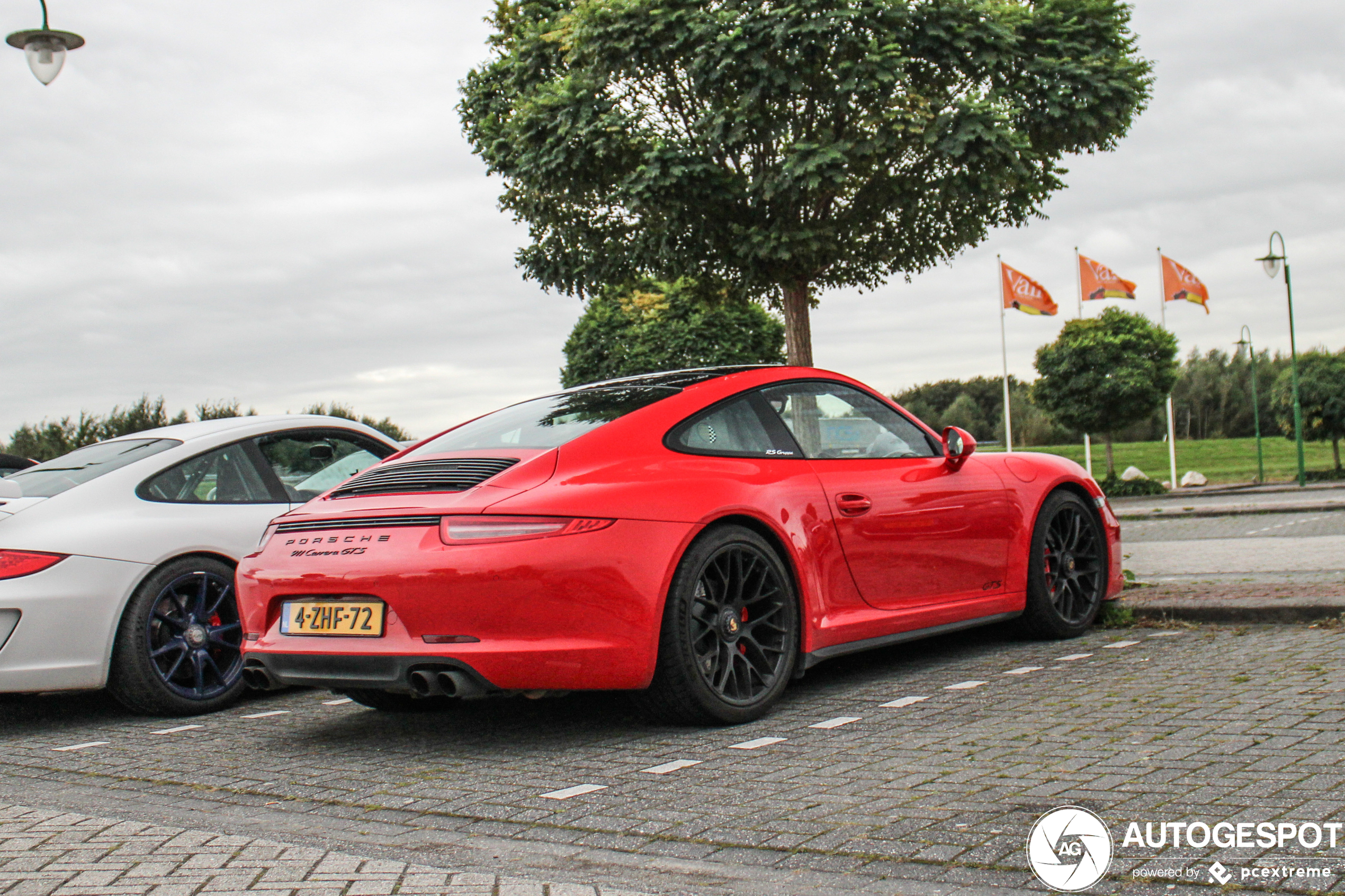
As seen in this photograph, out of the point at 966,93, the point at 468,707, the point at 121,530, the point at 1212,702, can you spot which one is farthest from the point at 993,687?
the point at 966,93

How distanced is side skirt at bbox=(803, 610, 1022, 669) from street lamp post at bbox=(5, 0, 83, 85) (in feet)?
36.6

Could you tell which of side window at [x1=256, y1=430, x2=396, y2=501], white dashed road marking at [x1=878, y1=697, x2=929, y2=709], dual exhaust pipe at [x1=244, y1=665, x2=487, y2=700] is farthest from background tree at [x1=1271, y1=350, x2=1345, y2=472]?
dual exhaust pipe at [x1=244, y1=665, x2=487, y2=700]

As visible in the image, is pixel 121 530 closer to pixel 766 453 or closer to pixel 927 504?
pixel 766 453

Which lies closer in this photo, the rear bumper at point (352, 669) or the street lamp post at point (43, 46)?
the rear bumper at point (352, 669)

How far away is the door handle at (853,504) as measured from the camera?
502cm

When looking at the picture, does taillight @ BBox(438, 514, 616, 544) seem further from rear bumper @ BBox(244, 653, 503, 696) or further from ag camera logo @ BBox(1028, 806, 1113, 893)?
ag camera logo @ BBox(1028, 806, 1113, 893)

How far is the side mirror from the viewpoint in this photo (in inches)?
223

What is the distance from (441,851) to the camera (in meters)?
3.09

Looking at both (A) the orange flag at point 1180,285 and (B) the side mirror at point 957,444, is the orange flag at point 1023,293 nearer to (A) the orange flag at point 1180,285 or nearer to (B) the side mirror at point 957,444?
(A) the orange flag at point 1180,285

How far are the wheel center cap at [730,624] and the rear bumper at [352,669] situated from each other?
0.87 metres

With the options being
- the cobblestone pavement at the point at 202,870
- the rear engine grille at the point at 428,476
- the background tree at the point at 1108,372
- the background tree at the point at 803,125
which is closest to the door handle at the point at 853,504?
the rear engine grille at the point at 428,476

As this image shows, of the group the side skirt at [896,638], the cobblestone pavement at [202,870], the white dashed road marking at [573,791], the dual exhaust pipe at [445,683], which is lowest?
the white dashed road marking at [573,791]

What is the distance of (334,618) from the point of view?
4.30 metres

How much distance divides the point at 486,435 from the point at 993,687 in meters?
2.33
